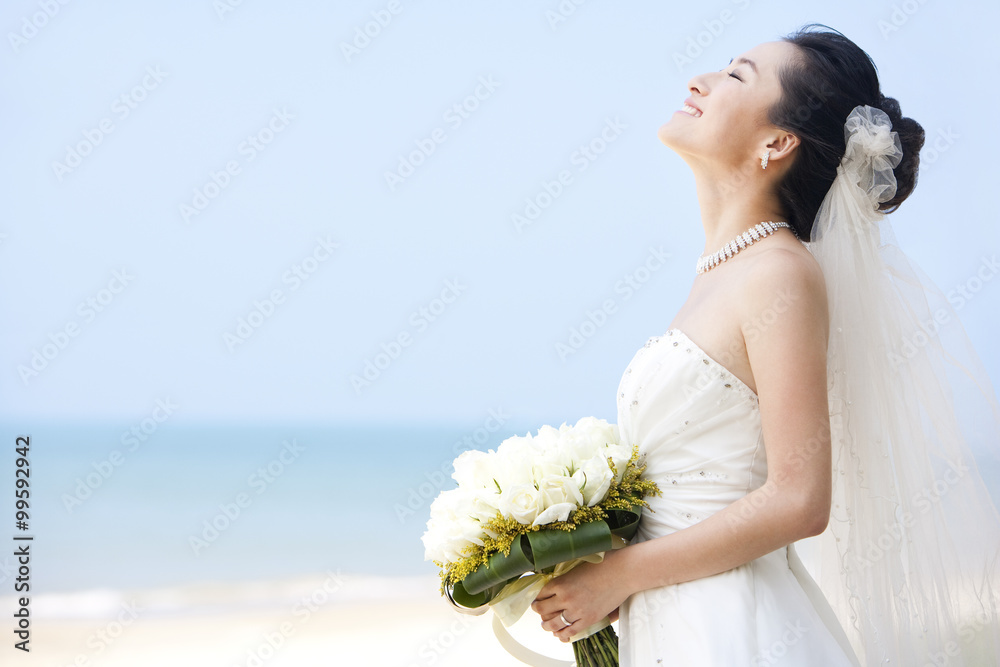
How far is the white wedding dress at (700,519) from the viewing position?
60.1 inches

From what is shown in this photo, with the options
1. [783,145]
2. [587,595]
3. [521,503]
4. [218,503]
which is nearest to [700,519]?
[587,595]

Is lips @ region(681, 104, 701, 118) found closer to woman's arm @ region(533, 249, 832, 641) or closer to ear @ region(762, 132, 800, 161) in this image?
ear @ region(762, 132, 800, 161)

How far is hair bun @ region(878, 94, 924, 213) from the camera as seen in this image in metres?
1.84

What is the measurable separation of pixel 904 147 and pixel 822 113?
0.24m

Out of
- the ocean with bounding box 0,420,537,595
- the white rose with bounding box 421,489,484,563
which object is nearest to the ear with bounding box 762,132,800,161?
the white rose with bounding box 421,489,484,563

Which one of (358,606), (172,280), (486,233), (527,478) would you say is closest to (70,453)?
(172,280)

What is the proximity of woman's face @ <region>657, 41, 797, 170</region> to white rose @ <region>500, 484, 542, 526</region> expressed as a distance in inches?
33.7

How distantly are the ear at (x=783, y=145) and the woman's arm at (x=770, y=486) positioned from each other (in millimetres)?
301

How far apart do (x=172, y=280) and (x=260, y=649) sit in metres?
15.5

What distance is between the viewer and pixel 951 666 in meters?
1.68

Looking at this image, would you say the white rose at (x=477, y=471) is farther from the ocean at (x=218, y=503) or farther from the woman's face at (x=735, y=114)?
the ocean at (x=218, y=503)

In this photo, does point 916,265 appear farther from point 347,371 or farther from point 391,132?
point 347,371

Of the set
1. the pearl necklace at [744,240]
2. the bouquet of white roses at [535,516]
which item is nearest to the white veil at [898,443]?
the pearl necklace at [744,240]

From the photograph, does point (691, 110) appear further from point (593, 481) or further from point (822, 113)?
point (593, 481)
